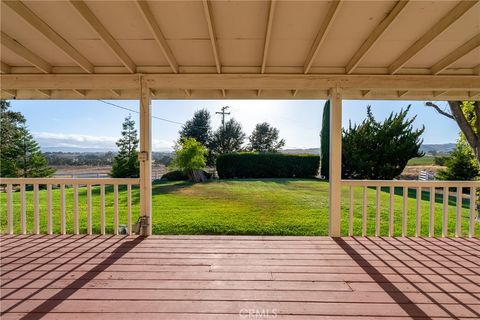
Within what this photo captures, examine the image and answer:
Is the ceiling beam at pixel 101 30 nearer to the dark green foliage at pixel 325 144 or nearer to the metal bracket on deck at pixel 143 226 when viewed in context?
the metal bracket on deck at pixel 143 226

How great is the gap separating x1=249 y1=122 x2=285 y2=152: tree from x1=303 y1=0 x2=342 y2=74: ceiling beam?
68.9 ft

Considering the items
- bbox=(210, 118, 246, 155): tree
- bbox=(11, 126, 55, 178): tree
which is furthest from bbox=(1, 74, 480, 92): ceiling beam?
bbox=(210, 118, 246, 155): tree

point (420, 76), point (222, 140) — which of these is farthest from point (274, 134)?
point (420, 76)

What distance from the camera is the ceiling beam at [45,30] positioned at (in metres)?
1.98

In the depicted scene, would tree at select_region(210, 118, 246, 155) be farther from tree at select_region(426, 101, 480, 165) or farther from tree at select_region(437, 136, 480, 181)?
tree at select_region(426, 101, 480, 165)

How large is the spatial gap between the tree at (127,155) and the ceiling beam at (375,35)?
14.6 metres

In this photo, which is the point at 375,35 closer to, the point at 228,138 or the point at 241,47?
the point at 241,47

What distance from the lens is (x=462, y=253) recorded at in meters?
2.86

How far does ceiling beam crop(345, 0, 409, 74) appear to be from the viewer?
78.8 inches

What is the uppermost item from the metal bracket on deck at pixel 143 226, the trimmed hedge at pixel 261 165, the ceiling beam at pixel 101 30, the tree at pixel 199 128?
the tree at pixel 199 128

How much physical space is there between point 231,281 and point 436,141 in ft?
53.0

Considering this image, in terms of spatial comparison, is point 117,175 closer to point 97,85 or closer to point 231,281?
point 97,85

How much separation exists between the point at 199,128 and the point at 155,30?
1975cm

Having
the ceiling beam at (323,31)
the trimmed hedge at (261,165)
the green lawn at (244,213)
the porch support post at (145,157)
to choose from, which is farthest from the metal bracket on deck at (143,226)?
the trimmed hedge at (261,165)
